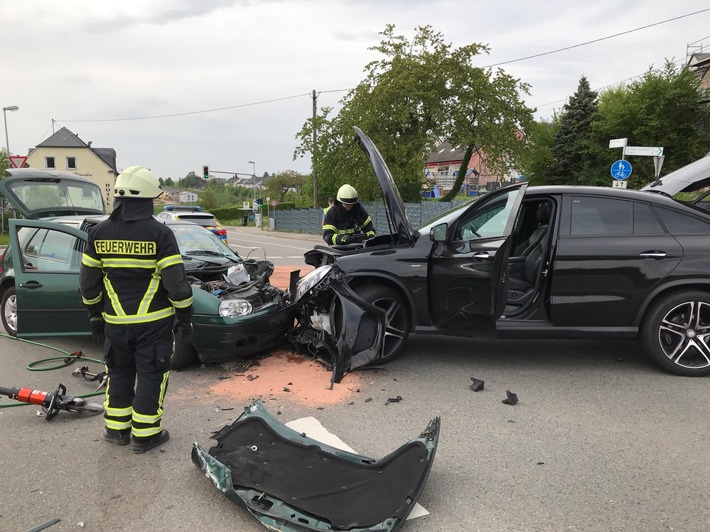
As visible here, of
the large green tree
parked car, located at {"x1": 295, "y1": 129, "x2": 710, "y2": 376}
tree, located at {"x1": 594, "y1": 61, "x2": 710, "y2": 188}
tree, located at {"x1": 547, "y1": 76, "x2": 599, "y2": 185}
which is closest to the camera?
parked car, located at {"x1": 295, "y1": 129, "x2": 710, "y2": 376}

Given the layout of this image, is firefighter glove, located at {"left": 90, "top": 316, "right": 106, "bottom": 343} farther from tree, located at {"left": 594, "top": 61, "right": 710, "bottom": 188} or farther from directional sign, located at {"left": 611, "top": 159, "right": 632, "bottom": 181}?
tree, located at {"left": 594, "top": 61, "right": 710, "bottom": 188}

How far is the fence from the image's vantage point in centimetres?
2345

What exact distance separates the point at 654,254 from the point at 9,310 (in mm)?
7191

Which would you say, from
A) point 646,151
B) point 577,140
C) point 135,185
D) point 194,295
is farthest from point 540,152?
point 135,185

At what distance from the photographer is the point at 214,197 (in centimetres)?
7450

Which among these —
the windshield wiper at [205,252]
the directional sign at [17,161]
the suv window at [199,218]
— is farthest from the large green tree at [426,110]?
the windshield wiper at [205,252]

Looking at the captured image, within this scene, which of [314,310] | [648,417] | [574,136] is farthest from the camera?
[574,136]

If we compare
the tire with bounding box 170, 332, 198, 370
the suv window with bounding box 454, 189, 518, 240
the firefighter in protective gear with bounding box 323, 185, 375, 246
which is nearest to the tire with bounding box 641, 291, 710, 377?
the suv window with bounding box 454, 189, 518, 240

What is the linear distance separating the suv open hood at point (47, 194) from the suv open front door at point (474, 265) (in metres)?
6.09

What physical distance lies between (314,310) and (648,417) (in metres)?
3.09

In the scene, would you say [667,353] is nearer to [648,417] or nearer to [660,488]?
[648,417]

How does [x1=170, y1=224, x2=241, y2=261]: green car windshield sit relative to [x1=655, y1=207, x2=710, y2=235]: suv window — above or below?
below

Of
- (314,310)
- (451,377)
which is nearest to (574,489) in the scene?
(451,377)

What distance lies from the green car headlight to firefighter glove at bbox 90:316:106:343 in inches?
49.8
